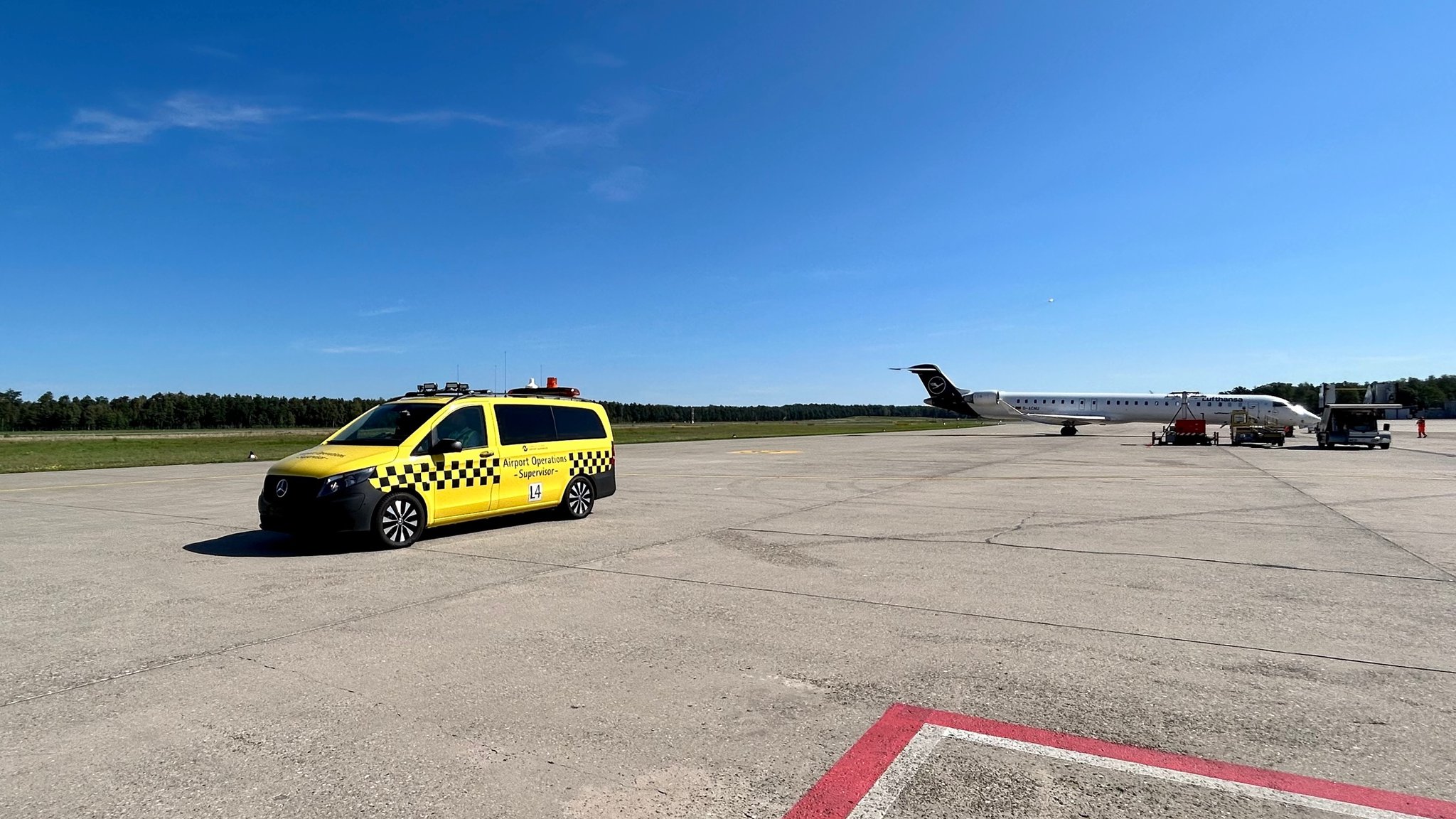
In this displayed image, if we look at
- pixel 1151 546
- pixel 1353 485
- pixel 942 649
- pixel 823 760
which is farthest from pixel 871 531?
pixel 1353 485

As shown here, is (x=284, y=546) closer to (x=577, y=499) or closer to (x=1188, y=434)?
(x=577, y=499)

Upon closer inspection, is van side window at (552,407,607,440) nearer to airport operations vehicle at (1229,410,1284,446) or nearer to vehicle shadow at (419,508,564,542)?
vehicle shadow at (419,508,564,542)

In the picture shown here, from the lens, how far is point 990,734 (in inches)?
140

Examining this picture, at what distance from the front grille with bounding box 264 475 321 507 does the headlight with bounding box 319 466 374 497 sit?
3.2 inches

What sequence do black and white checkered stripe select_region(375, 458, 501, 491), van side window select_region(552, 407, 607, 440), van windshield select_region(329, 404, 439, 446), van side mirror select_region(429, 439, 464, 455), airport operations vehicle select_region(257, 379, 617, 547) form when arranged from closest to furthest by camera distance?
airport operations vehicle select_region(257, 379, 617, 547)
black and white checkered stripe select_region(375, 458, 501, 491)
van side mirror select_region(429, 439, 464, 455)
van windshield select_region(329, 404, 439, 446)
van side window select_region(552, 407, 607, 440)

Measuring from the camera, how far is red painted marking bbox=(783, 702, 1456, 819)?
2900mm

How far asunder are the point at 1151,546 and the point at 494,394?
344 inches

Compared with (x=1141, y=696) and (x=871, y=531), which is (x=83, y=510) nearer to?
(x=871, y=531)

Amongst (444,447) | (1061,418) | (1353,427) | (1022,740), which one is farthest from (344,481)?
(1061,418)

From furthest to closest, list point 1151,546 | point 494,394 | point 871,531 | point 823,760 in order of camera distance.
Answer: point 494,394
point 871,531
point 1151,546
point 823,760

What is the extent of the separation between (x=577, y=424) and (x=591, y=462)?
0.65m

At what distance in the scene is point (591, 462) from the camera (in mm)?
11367

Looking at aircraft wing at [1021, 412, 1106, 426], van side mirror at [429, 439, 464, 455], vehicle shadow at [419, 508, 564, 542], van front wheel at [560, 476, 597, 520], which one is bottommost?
vehicle shadow at [419, 508, 564, 542]

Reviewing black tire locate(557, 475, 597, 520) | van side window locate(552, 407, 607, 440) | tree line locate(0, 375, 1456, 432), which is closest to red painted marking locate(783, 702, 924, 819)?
black tire locate(557, 475, 597, 520)
